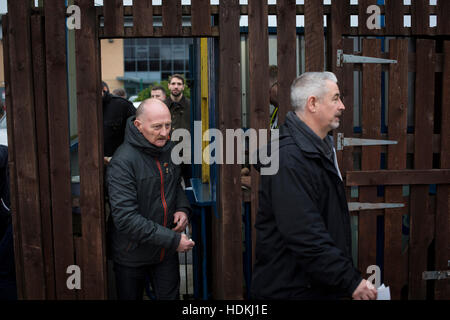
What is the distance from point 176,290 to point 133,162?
100 cm

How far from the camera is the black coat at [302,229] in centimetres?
203

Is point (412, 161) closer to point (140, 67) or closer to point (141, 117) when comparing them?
point (141, 117)

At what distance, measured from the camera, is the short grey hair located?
7.41ft

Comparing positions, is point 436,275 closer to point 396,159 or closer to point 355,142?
point 396,159

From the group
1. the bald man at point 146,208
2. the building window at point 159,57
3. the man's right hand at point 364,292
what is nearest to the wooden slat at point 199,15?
the bald man at point 146,208

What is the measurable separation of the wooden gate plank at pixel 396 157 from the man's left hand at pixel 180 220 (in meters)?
1.62

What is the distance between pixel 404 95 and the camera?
11.6 feet

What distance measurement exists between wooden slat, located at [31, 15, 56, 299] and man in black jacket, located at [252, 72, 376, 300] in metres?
1.80

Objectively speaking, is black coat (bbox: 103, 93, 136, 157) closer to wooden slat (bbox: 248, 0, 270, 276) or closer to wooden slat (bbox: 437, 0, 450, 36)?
wooden slat (bbox: 248, 0, 270, 276)

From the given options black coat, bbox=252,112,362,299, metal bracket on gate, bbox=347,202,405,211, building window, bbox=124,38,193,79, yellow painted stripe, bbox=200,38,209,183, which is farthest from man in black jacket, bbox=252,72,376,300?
building window, bbox=124,38,193,79

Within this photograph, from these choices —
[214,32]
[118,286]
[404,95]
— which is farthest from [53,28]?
[404,95]

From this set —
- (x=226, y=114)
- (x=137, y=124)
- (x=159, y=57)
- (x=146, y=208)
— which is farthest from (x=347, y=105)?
(x=159, y=57)

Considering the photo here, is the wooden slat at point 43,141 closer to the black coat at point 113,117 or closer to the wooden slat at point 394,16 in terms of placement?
the black coat at point 113,117

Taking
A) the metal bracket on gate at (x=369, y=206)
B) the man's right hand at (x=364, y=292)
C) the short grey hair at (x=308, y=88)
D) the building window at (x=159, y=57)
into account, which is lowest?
the man's right hand at (x=364, y=292)
